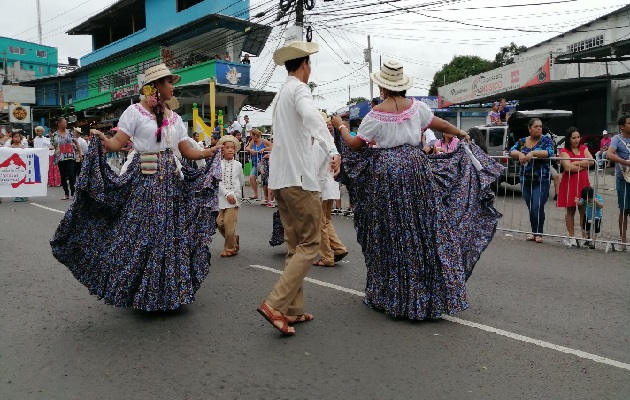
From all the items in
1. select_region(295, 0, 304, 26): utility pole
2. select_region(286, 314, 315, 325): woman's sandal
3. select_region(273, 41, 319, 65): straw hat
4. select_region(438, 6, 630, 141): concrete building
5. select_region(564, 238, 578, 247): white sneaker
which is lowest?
select_region(286, 314, 315, 325): woman's sandal

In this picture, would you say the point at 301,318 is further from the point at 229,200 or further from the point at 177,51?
the point at 177,51

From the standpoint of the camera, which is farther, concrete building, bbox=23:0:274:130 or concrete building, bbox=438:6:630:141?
concrete building, bbox=23:0:274:130

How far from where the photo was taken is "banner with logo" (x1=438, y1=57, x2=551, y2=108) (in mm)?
24750

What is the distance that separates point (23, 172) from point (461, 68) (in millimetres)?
50137

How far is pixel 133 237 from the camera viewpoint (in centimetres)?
452

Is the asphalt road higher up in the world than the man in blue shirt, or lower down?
lower down

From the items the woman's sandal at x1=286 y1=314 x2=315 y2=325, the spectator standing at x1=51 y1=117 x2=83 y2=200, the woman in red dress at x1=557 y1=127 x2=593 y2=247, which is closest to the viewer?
the woman's sandal at x1=286 y1=314 x2=315 y2=325

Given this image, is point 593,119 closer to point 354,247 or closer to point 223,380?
point 354,247

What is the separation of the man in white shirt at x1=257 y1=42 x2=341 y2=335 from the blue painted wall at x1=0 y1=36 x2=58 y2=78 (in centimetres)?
6898

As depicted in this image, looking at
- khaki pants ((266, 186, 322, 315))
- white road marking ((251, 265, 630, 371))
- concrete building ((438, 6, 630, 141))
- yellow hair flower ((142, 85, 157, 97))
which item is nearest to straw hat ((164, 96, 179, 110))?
yellow hair flower ((142, 85, 157, 97))

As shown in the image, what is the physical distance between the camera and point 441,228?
4.55 metres

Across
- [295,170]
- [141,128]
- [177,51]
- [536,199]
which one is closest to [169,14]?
[177,51]

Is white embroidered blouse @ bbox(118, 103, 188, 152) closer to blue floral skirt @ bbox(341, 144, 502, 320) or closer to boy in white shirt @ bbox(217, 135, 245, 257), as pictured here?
blue floral skirt @ bbox(341, 144, 502, 320)

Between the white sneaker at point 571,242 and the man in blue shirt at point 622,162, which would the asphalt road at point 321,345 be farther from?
the man in blue shirt at point 622,162
